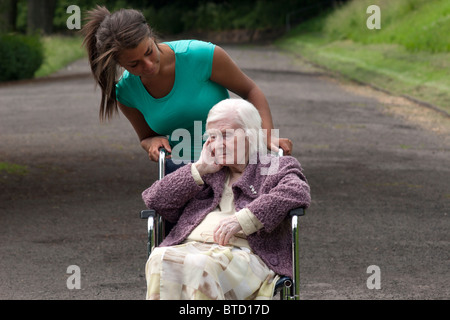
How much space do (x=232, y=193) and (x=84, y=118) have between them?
13167 mm

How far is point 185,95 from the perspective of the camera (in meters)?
5.12

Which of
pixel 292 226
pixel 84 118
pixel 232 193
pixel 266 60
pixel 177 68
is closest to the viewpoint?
pixel 292 226

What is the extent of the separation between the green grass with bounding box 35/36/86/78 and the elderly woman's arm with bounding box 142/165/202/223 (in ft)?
87.5

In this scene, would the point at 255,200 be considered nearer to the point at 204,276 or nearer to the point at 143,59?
the point at 204,276

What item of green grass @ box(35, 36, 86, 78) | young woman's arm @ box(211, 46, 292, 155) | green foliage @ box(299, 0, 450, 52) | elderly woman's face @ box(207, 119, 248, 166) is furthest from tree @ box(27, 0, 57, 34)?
elderly woman's face @ box(207, 119, 248, 166)

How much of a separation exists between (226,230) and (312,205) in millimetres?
4828

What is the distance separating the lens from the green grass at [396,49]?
20469 mm

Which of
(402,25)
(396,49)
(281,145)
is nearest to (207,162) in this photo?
(281,145)

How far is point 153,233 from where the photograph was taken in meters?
4.79

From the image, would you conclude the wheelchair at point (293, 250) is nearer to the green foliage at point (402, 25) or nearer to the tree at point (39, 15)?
the green foliage at point (402, 25)

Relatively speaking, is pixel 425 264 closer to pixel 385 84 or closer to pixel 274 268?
pixel 274 268

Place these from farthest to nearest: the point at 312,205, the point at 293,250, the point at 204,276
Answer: the point at 312,205
the point at 293,250
the point at 204,276

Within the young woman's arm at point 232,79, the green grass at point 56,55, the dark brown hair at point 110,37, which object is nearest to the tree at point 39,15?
the green grass at point 56,55

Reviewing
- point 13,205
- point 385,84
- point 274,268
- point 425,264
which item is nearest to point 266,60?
point 385,84
